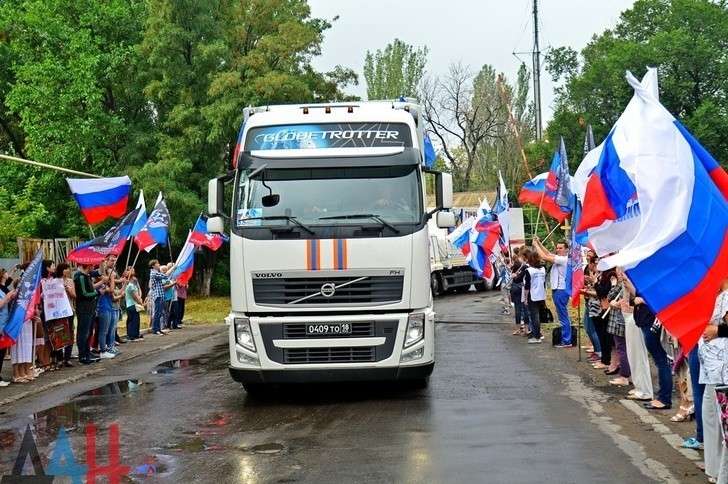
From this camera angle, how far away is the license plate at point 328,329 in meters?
10.6

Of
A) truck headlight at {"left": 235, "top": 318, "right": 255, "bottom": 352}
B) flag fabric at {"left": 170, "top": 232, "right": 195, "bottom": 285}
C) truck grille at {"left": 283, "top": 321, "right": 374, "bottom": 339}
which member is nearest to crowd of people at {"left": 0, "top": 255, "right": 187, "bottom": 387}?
flag fabric at {"left": 170, "top": 232, "right": 195, "bottom": 285}

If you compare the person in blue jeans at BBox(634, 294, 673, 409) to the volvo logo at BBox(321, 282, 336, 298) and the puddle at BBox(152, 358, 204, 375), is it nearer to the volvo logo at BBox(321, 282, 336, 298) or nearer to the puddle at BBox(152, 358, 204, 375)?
the volvo logo at BBox(321, 282, 336, 298)

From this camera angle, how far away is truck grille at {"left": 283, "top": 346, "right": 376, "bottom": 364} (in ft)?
34.8

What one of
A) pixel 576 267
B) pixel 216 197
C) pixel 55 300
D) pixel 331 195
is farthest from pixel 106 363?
pixel 576 267

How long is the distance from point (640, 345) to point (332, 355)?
149 inches

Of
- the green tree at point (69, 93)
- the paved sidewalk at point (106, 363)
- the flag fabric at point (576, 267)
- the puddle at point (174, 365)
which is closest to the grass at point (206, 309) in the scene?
→ the paved sidewalk at point (106, 363)

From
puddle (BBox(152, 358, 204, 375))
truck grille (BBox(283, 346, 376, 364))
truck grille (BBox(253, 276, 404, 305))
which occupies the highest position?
truck grille (BBox(253, 276, 404, 305))

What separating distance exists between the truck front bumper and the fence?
11364mm

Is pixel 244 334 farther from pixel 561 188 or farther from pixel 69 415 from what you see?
pixel 561 188

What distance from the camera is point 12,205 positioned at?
33.5 m

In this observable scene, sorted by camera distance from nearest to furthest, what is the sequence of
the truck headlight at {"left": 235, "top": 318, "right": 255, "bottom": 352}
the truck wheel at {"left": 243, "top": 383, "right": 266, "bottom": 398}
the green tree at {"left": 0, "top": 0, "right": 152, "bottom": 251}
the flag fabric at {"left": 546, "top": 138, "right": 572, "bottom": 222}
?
the truck headlight at {"left": 235, "top": 318, "right": 255, "bottom": 352} → the truck wheel at {"left": 243, "top": 383, "right": 266, "bottom": 398} → the flag fabric at {"left": 546, "top": 138, "right": 572, "bottom": 222} → the green tree at {"left": 0, "top": 0, "right": 152, "bottom": 251}

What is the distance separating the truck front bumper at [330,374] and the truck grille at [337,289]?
2.69 ft

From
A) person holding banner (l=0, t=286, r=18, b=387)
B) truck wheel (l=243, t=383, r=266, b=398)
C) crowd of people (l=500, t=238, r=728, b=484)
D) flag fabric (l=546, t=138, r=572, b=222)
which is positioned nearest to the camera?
crowd of people (l=500, t=238, r=728, b=484)

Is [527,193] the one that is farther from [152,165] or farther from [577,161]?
[577,161]
